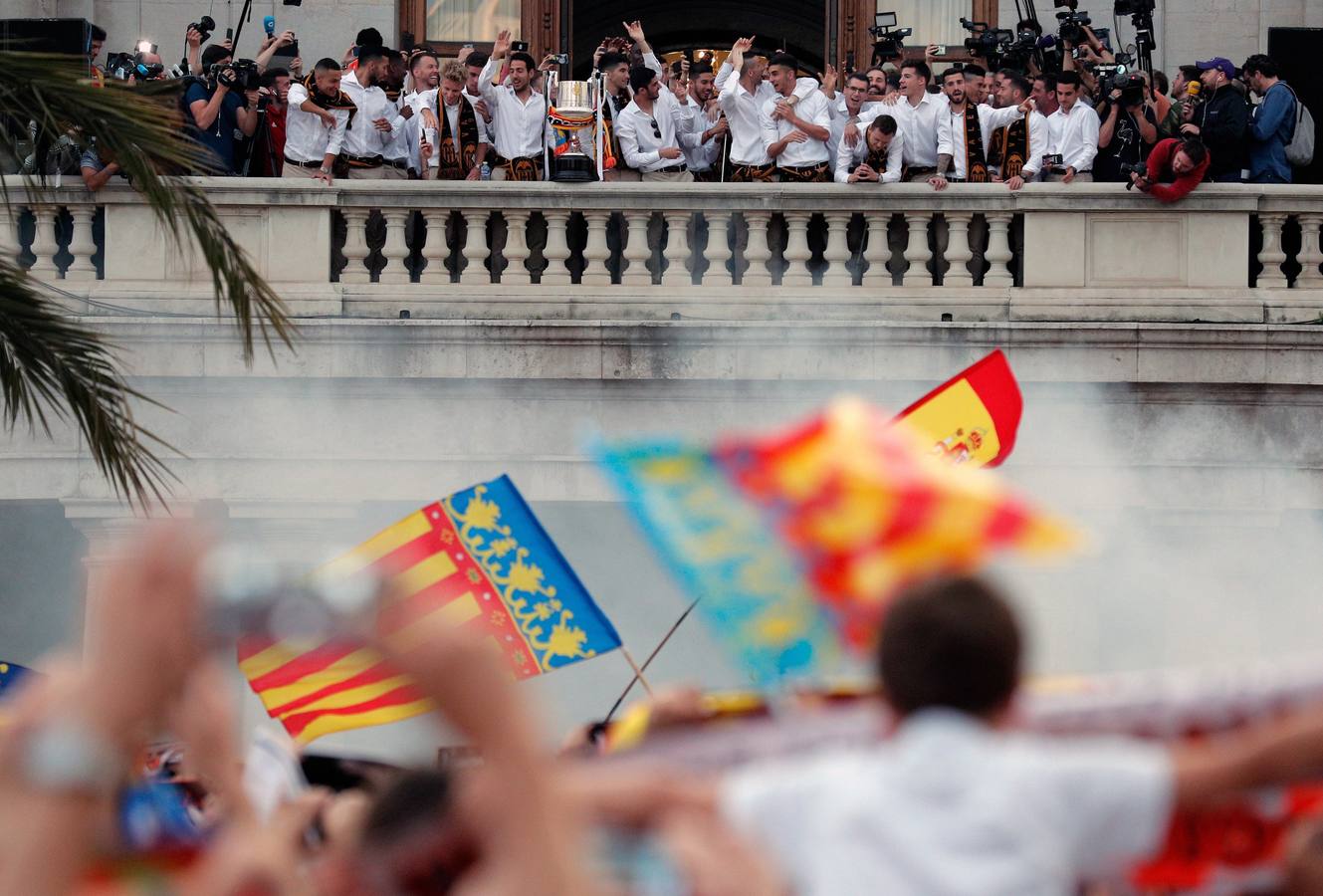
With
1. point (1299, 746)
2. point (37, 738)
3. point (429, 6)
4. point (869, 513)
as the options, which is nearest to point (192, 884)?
point (37, 738)

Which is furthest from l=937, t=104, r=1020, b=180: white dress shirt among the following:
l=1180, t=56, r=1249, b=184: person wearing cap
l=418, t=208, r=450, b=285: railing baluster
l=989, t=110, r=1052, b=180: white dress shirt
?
l=418, t=208, r=450, b=285: railing baluster

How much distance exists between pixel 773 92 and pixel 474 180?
213 cm

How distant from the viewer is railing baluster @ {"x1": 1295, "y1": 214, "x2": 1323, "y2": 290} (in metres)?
15.7

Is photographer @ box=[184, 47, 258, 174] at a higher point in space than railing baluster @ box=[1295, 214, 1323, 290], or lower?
higher

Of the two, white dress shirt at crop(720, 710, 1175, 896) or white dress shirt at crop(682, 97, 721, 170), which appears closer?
white dress shirt at crop(720, 710, 1175, 896)

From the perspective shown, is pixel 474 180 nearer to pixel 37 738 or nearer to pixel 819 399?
pixel 819 399

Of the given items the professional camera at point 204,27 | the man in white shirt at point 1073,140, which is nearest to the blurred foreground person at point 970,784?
the man in white shirt at point 1073,140

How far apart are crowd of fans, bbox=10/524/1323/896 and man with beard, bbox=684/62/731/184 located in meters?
12.6

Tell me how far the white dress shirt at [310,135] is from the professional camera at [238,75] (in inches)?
11.4

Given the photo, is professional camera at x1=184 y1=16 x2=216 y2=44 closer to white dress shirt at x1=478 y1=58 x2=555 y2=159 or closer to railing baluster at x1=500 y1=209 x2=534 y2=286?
white dress shirt at x1=478 y1=58 x2=555 y2=159

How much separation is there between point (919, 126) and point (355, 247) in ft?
13.0

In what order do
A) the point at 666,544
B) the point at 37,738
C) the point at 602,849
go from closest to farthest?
the point at 37,738 → the point at 602,849 → the point at 666,544

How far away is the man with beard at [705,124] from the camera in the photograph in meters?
16.1

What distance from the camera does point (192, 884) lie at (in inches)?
130
